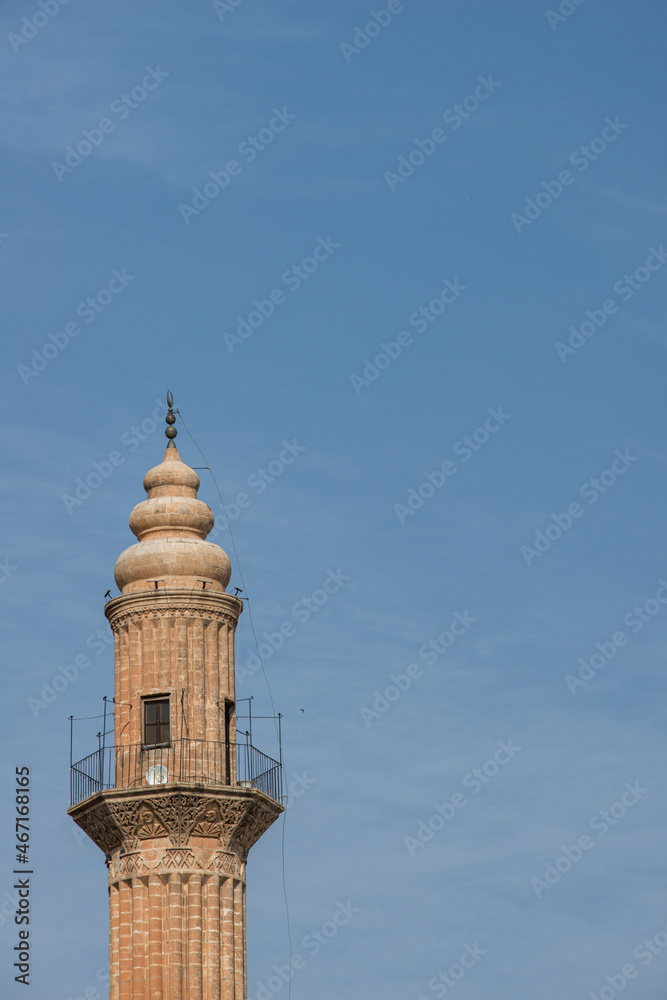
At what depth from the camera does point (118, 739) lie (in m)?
74.2

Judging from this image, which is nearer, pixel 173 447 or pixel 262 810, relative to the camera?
pixel 262 810

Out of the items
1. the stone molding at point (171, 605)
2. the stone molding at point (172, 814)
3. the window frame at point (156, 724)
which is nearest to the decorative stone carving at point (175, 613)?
the stone molding at point (171, 605)

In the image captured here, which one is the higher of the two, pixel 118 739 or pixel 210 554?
pixel 210 554

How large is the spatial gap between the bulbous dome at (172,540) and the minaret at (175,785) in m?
0.04

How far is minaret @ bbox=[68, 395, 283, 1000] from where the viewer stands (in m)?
71.4

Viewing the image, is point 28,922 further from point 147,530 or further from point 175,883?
point 147,530

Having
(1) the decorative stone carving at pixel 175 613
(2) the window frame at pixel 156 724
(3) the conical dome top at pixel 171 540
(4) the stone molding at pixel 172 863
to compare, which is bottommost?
(4) the stone molding at pixel 172 863

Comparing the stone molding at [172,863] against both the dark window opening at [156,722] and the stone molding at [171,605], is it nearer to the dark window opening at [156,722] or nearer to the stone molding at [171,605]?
the dark window opening at [156,722]

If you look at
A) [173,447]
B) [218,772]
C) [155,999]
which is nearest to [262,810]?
[218,772]

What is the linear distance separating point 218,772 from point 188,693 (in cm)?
248

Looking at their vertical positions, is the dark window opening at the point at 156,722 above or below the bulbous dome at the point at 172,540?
below

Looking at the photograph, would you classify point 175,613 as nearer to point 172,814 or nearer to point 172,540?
point 172,540

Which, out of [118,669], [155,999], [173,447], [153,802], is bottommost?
[155,999]

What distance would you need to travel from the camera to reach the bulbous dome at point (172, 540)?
2977 inches
